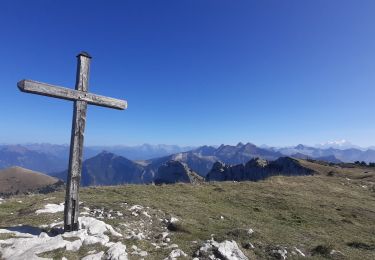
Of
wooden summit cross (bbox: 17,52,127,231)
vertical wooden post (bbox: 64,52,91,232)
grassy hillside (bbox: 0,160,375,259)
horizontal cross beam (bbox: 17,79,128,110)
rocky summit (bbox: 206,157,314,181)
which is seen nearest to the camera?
horizontal cross beam (bbox: 17,79,128,110)

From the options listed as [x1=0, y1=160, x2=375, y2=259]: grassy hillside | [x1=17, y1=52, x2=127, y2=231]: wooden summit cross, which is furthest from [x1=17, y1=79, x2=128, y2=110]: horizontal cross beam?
[x1=0, y1=160, x2=375, y2=259]: grassy hillside

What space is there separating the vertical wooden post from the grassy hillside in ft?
7.16

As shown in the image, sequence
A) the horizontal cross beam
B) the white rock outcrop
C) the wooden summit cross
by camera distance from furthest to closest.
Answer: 1. the wooden summit cross
2. the white rock outcrop
3. the horizontal cross beam

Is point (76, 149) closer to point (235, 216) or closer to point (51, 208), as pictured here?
point (51, 208)

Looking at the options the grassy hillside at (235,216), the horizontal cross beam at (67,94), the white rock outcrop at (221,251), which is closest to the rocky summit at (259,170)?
the grassy hillside at (235,216)

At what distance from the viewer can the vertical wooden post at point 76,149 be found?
13422 mm

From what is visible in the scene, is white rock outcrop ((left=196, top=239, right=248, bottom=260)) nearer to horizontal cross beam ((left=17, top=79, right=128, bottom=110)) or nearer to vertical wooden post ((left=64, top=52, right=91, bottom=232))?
vertical wooden post ((left=64, top=52, right=91, bottom=232))

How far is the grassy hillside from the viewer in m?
14.8

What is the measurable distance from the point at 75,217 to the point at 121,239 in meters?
2.16

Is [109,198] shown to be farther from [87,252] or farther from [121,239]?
[87,252]

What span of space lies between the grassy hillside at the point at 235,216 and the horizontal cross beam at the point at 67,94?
5.65m

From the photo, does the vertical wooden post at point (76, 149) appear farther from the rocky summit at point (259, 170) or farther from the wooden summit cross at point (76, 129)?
the rocky summit at point (259, 170)

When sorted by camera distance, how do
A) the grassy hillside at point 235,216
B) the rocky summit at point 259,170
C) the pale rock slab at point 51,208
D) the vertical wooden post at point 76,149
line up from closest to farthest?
1. the vertical wooden post at point 76,149
2. the grassy hillside at point 235,216
3. the pale rock slab at point 51,208
4. the rocky summit at point 259,170

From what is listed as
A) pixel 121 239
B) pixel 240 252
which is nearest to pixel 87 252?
pixel 121 239
